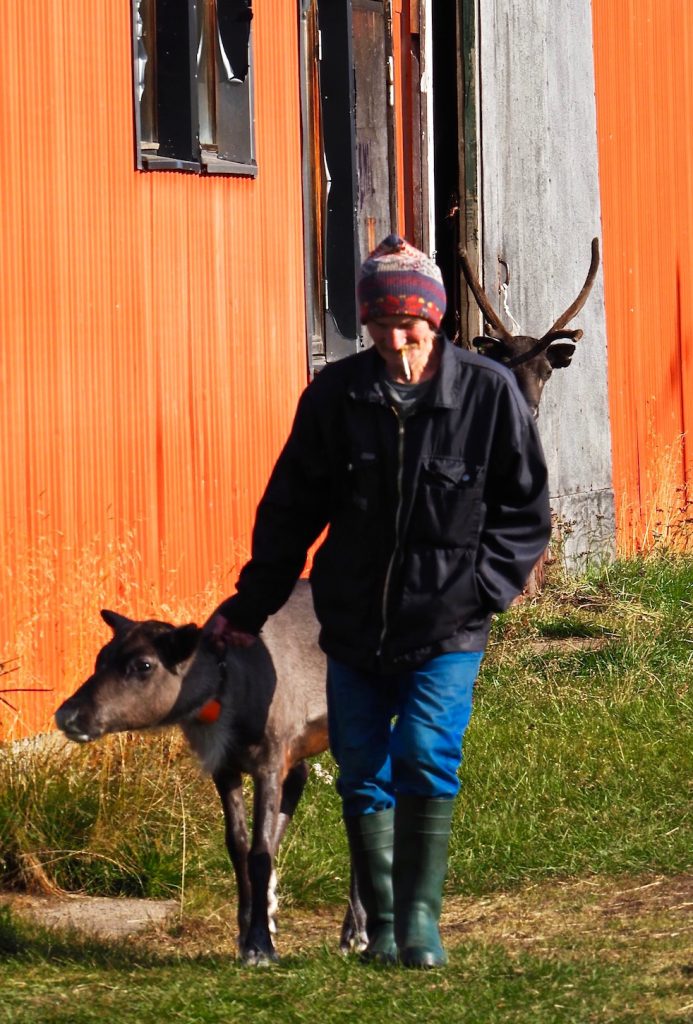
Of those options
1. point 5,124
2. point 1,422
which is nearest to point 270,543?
point 1,422

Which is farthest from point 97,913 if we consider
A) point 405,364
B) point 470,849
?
point 405,364

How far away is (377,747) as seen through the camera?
5.09m

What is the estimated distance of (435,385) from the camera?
4.96m

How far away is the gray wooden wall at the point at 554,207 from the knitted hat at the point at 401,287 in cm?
696

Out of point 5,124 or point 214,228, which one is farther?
point 214,228

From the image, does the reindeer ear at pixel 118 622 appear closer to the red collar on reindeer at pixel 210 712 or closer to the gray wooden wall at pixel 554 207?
the red collar on reindeer at pixel 210 712

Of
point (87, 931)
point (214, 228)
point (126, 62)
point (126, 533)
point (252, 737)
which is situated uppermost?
point (126, 62)

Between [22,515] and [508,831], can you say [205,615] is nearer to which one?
[22,515]

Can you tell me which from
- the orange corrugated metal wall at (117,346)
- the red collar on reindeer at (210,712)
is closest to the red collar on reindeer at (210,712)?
the red collar on reindeer at (210,712)

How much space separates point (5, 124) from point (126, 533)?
78.7 inches

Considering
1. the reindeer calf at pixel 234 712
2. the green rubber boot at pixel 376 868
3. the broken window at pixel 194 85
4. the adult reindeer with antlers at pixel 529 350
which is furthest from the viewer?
the adult reindeer with antlers at pixel 529 350

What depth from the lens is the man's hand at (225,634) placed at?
5.48m

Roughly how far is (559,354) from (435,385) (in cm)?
622

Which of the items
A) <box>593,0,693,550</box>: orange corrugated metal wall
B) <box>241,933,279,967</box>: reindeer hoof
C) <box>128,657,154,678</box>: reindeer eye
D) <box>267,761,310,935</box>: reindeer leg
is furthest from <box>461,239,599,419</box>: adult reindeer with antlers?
<box>241,933,279,967</box>: reindeer hoof
